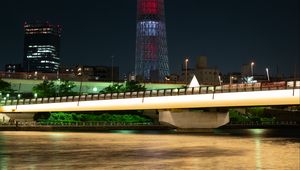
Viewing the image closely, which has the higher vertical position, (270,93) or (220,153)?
(270,93)

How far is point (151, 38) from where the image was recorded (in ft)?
645

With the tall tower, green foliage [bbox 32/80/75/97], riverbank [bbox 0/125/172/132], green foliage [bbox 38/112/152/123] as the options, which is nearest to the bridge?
riverbank [bbox 0/125/172/132]

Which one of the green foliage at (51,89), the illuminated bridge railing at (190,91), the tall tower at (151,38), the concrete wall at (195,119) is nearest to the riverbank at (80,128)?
the illuminated bridge railing at (190,91)

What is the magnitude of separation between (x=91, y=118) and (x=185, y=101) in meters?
39.9

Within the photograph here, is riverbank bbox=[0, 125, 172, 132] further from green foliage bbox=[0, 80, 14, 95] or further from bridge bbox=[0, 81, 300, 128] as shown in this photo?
green foliage bbox=[0, 80, 14, 95]

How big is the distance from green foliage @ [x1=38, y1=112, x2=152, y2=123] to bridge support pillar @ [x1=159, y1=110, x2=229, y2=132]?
21.5 m

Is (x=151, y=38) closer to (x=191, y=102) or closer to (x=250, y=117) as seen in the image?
(x=250, y=117)

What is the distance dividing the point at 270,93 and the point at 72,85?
89.6 meters

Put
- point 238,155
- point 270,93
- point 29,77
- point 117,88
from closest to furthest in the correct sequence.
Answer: point 238,155
point 270,93
point 117,88
point 29,77

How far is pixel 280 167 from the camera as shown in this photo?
110ft

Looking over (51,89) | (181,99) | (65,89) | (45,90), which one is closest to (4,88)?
(45,90)

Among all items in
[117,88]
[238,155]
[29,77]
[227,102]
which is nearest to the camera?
[238,155]

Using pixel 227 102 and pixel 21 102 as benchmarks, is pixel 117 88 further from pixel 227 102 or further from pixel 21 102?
pixel 227 102

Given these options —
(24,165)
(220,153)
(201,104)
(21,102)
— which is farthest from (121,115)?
(24,165)
